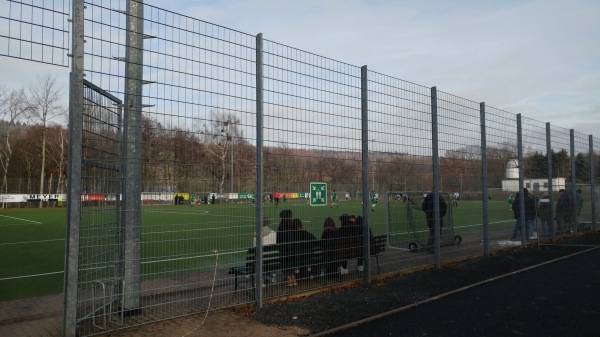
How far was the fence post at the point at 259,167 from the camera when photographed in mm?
6555

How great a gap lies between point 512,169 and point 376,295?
7.68m

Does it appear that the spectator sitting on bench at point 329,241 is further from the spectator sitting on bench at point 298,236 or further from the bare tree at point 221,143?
the bare tree at point 221,143

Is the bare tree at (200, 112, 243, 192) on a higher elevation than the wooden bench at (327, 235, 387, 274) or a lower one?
higher

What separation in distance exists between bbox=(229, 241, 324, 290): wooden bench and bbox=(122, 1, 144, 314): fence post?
4.96ft

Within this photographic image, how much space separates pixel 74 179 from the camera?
15.8 ft

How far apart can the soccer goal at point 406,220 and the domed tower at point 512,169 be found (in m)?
4.10

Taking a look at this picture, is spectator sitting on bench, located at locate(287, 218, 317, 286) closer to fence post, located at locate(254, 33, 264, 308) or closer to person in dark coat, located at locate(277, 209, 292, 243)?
person in dark coat, located at locate(277, 209, 292, 243)

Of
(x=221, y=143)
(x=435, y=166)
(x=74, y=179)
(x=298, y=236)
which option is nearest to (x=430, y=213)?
(x=435, y=166)

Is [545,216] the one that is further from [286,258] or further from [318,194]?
[286,258]

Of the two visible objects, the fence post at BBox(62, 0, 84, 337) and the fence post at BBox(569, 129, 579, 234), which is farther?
the fence post at BBox(569, 129, 579, 234)

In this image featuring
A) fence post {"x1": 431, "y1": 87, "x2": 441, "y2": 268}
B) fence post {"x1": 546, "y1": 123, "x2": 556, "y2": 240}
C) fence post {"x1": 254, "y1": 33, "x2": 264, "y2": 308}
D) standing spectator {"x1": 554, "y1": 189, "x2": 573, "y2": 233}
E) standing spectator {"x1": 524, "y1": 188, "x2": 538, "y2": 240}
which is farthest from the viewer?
standing spectator {"x1": 554, "y1": 189, "x2": 573, "y2": 233}

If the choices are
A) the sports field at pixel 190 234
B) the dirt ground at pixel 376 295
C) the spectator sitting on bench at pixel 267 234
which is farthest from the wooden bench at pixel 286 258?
the dirt ground at pixel 376 295

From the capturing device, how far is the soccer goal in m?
9.84

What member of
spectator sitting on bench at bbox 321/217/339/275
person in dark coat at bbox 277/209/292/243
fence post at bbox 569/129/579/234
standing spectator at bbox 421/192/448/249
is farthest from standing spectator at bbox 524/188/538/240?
person in dark coat at bbox 277/209/292/243
